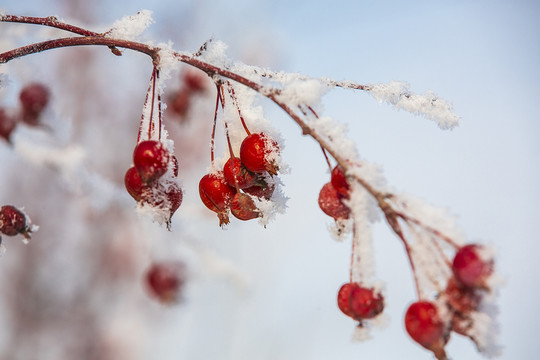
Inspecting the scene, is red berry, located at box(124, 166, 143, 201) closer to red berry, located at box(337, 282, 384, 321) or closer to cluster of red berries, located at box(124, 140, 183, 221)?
cluster of red berries, located at box(124, 140, 183, 221)

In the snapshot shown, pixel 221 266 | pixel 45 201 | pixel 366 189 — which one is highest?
pixel 45 201

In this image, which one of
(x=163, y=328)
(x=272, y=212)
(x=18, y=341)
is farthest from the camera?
(x=163, y=328)

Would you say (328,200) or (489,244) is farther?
(328,200)

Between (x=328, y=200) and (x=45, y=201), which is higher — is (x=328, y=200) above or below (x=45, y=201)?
below

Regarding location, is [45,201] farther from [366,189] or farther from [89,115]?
[366,189]

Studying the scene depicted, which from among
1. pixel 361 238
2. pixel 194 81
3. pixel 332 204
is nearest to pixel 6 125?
pixel 194 81

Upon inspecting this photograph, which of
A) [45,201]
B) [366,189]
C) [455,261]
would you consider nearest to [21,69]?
[366,189]

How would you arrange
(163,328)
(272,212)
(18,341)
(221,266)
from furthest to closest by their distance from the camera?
(163,328), (18,341), (221,266), (272,212)
